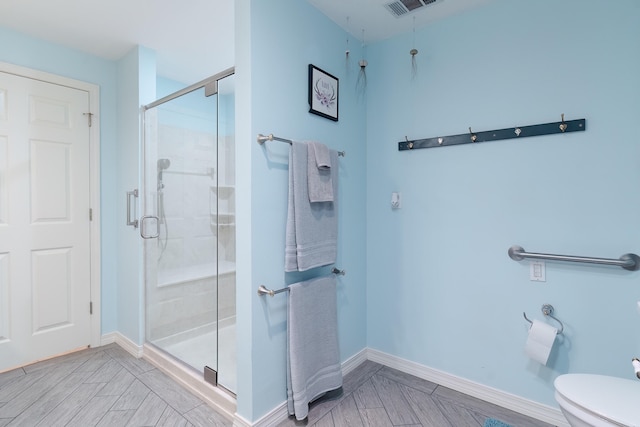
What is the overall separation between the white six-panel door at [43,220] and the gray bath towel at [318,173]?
2.02 m

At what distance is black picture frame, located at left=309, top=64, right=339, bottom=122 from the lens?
1869mm

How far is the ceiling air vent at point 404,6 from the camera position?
182cm

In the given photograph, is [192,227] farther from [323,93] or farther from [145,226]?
[323,93]

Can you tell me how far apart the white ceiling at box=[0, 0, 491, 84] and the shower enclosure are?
0.48 metres

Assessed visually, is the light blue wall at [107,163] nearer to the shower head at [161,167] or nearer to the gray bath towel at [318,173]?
the shower head at [161,167]

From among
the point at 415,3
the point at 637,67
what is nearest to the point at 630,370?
the point at 637,67

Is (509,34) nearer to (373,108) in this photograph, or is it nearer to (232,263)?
(373,108)

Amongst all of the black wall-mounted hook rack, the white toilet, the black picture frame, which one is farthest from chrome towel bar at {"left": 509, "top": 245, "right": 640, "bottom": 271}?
the black picture frame

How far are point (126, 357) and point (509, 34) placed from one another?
11.2 feet

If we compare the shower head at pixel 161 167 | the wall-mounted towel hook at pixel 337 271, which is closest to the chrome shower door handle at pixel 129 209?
the shower head at pixel 161 167

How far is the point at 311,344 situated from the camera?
1.77 m

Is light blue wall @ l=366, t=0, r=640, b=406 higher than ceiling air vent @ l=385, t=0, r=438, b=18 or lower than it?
lower

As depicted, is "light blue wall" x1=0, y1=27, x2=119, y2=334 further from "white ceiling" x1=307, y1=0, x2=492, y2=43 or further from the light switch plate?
the light switch plate

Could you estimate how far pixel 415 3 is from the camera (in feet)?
6.02
